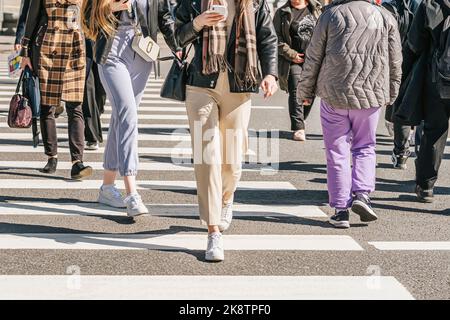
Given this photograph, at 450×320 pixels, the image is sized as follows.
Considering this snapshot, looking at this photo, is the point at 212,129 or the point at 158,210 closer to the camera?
the point at 212,129

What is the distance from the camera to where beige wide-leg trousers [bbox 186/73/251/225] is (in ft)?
17.7

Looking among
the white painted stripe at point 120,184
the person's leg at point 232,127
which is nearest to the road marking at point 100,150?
the white painted stripe at point 120,184

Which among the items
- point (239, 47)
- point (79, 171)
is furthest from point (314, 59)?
point (79, 171)

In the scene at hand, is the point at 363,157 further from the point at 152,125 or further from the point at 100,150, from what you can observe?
the point at 152,125

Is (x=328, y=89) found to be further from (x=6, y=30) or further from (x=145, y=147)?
(x=6, y=30)

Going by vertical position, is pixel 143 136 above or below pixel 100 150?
below

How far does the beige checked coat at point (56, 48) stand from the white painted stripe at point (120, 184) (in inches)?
29.2

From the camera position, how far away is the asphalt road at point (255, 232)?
16.7 feet

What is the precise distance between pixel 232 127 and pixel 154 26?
1.27m

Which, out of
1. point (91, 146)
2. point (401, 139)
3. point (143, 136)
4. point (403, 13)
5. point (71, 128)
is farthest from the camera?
point (143, 136)

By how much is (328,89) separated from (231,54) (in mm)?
1078

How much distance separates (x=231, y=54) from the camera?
5.46m

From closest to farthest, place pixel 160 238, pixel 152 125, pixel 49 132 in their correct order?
pixel 160 238 → pixel 49 132 → pixel 152 125

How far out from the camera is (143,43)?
622 centimetres
